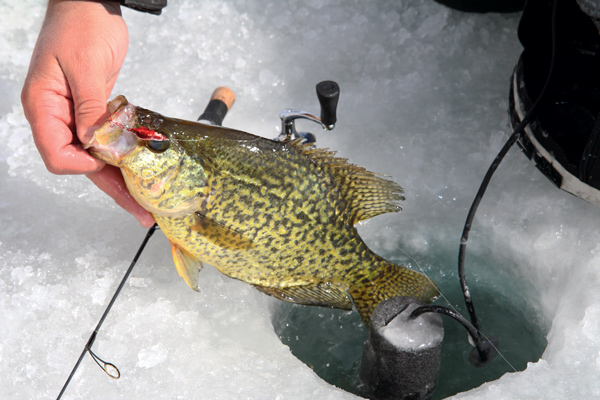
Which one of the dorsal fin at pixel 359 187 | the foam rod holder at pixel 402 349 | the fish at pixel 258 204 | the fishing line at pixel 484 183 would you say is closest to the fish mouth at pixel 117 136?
the fish at pixel 258 204

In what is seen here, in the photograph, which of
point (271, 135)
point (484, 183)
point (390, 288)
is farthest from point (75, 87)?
point (484, 183)

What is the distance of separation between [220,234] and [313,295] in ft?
1.17

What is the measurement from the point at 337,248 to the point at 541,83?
1021 mm

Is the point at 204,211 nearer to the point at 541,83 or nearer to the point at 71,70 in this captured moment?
the point at 71,70

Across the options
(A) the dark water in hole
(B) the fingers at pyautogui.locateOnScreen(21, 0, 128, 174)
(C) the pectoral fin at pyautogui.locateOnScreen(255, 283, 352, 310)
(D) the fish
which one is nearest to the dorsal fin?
(D) the fish

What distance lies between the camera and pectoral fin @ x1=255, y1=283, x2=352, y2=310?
5.75 ft

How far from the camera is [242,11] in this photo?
9.18ft

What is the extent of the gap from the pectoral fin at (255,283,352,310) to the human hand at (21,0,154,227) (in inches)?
17.5

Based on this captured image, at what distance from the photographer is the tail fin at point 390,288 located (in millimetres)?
1778

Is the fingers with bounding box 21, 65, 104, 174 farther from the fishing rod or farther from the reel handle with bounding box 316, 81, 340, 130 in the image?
the reel handle with bounding box 316, 81, 340, 130

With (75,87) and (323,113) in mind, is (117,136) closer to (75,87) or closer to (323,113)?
(75,87)

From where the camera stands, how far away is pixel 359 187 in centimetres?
175

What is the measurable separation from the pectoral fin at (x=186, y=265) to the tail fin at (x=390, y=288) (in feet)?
1.61

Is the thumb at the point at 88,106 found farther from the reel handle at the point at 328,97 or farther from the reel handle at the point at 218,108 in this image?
the reel handle at the point at 328,97
